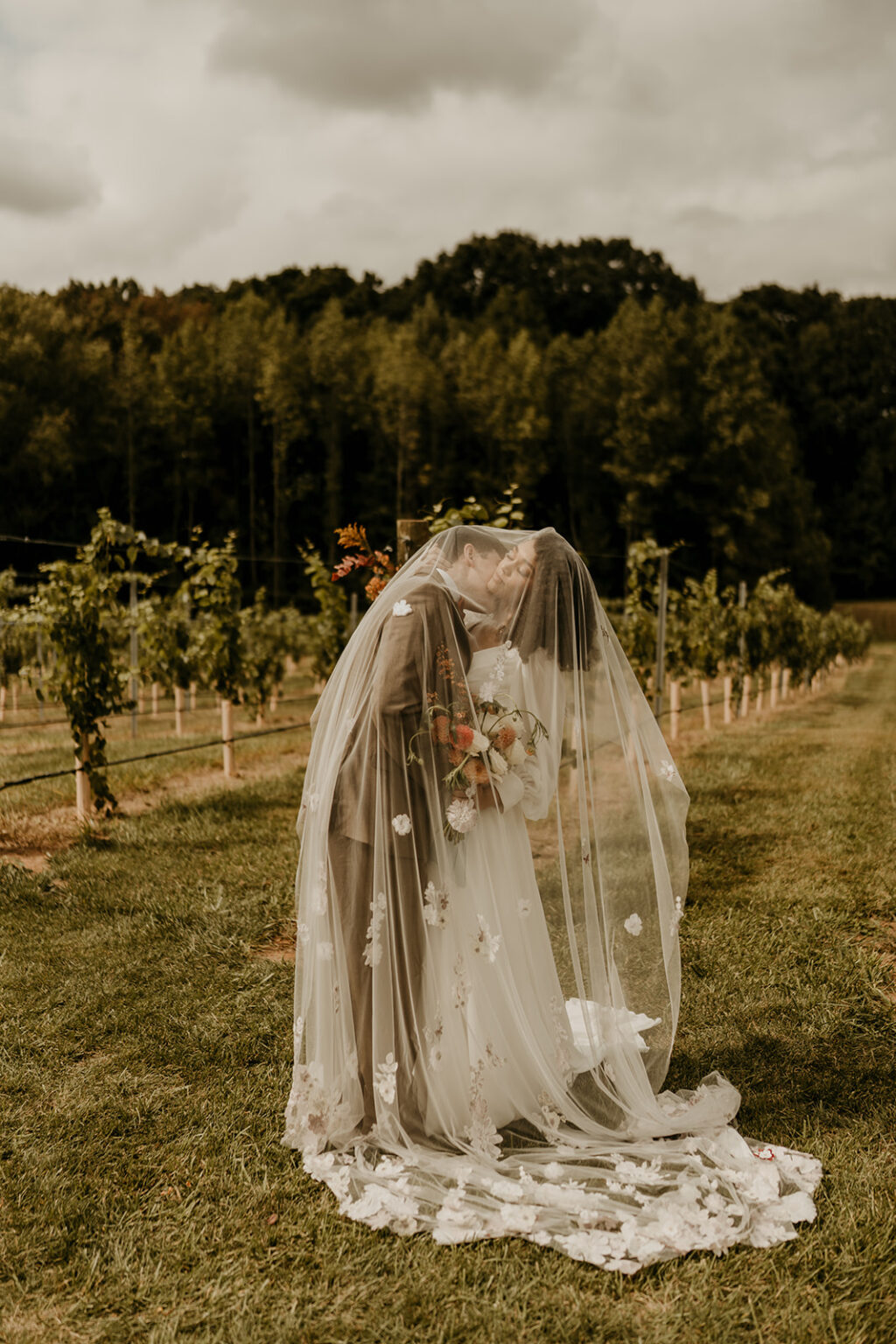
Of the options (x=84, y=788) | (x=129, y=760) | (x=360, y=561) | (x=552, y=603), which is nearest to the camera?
(x=552, y=603)

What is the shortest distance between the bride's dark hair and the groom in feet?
0.68

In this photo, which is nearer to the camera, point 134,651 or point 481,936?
point 481,936

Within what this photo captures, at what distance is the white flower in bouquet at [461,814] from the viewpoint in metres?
2.86

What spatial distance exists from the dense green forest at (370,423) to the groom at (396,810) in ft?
81.6

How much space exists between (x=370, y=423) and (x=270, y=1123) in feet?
106

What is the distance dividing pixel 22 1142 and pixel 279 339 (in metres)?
32.6

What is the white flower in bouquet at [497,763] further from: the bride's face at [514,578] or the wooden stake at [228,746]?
the wooden stake at [228,746]

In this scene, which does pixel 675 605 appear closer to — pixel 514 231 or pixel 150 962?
pixel 150 962

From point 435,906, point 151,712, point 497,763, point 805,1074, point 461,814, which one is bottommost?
point 805,1074

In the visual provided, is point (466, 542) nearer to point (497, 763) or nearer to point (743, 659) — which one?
point (497, 763)

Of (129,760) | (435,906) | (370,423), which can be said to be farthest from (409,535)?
(370,423)

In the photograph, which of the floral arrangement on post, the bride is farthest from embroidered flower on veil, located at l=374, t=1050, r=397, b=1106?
the floral arrangement on post

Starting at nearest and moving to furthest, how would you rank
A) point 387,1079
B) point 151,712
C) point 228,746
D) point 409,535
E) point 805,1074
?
Answer: point 387,1079, point 805,1074, point 409,535, point 228,746, point 151,712

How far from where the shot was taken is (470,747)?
2855 mm
